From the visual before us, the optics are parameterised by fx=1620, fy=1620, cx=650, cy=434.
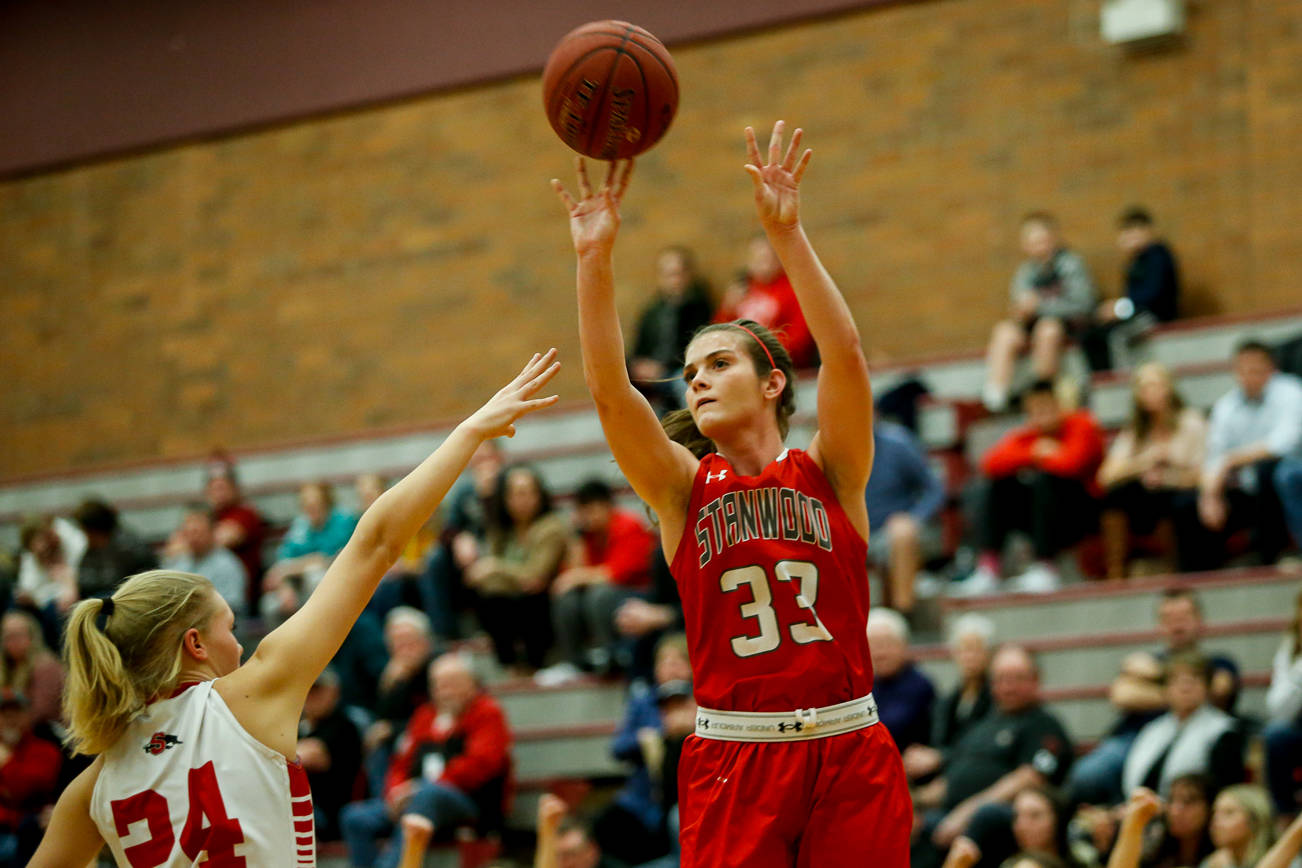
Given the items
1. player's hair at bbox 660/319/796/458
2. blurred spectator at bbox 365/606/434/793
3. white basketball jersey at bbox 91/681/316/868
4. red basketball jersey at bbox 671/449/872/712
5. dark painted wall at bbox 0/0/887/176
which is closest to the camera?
white basketball jersey at bbox 91/681/316/868

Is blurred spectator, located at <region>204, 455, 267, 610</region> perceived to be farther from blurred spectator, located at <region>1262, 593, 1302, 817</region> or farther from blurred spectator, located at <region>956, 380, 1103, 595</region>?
blurred spectator, located at <region>1262, 593, 1302, 817</region>

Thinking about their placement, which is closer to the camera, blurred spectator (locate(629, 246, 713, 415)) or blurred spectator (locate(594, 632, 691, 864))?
blurred spectator (locate(594, 632, 691, 864))

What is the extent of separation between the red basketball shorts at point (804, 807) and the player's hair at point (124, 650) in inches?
50.1

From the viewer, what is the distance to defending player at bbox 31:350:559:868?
332 centimetres

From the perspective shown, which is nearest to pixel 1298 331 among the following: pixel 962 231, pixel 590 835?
pixel 962 231

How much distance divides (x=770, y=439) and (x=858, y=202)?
328 inches

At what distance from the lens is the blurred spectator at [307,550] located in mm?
10844

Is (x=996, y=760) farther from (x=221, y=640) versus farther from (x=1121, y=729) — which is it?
(x=221, y=640)

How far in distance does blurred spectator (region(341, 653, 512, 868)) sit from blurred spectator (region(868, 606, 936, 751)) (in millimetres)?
2079

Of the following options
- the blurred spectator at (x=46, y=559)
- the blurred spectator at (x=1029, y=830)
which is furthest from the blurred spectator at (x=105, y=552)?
the blurred spectator at (x=1029, y=830)

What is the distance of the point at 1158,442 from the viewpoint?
29.2 feet

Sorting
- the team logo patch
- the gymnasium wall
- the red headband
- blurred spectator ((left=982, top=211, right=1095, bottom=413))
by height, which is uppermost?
the gymnasium wall

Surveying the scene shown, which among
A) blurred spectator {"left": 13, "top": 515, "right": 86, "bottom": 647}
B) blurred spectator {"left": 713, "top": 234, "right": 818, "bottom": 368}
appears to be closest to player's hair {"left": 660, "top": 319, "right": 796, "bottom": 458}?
blurred spectator {"left": 713, "top": 234, "right": 818, "bottom": 368}

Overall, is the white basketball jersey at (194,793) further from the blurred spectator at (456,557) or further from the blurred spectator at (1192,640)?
the blurred spectator at (456,557)
